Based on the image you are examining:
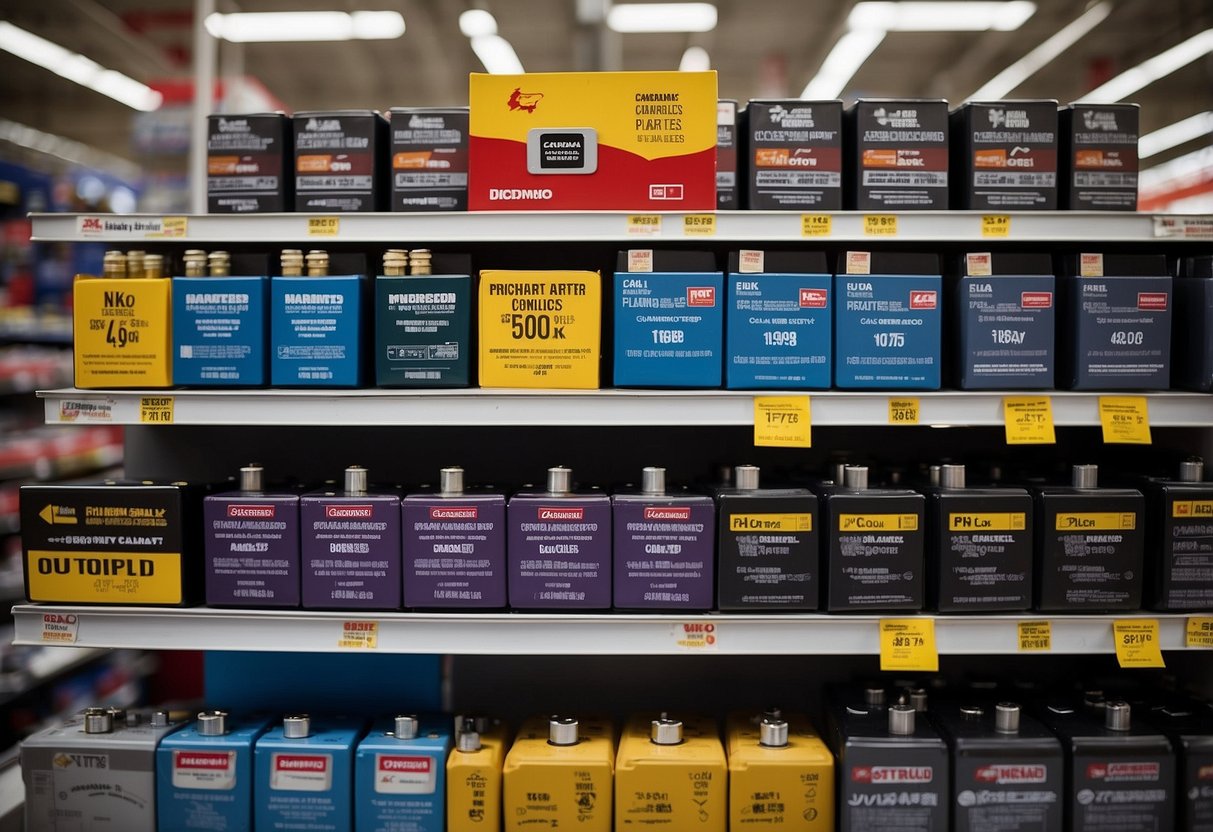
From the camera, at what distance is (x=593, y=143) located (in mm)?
1800

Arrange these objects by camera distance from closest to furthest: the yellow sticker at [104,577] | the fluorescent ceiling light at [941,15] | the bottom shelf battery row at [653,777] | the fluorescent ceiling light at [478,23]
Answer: the bottom shelf battery row at [653,777]
the yellow sticker at [104,577]
the fluorescent ceiling light at [941,15]
the fluorescent ceiling light at [478,23]

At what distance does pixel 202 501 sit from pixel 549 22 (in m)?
6.59

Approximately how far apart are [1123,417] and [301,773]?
6.00 feet

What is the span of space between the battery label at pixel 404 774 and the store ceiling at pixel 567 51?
618 centimetres

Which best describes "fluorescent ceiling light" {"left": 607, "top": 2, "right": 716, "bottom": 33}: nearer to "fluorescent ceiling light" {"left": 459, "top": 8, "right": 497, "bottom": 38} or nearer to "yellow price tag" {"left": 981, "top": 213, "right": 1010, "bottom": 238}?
"fluorescent ceiling light" {"left": 459, "top": 8, "right": 497, "bottom": 38}

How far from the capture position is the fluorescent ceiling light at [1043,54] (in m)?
6.46

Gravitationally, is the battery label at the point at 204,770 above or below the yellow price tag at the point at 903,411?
below

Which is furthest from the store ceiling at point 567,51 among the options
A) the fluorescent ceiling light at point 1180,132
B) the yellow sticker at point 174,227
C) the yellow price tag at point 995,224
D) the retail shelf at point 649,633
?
the retail shelf at point 649,633

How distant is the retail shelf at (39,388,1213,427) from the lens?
1.75m

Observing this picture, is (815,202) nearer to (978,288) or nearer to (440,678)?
(978,288)

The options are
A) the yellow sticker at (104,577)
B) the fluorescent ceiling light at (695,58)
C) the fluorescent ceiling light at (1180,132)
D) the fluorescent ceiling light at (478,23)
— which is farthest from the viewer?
the fluorescent ceiling light at (1180,132)

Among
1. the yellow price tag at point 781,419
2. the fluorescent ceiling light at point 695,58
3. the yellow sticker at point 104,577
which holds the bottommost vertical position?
the yellow sticker at point 104,577

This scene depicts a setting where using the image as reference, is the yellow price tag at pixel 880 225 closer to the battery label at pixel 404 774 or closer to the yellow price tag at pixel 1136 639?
the yellow price tag at pixel 1136 639

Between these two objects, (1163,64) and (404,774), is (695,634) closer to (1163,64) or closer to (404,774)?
(404,774)
